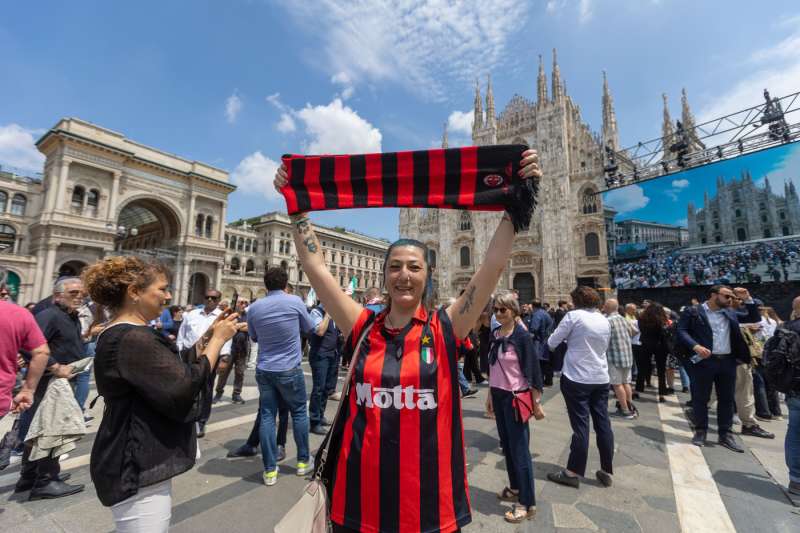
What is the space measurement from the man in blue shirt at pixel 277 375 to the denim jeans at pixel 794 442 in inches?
180

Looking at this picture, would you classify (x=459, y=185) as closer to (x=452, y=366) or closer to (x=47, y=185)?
(x=452, y=366)

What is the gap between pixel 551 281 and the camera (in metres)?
28.5

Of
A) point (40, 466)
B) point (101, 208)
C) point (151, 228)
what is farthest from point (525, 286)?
point (151, 228)

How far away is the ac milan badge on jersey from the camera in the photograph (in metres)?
1.76

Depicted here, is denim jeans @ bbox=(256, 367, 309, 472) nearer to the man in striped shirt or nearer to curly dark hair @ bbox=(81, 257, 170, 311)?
curly dark hair @ bbox=(81, 257, 170, 311)

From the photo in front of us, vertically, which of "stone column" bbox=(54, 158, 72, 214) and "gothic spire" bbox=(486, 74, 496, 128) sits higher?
"gothic spire" bbox=(486, 74, 496, 128)

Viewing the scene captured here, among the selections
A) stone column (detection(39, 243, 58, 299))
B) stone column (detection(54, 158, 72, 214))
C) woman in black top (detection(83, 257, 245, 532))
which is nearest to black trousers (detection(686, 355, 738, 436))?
woman in black top (detection(83, 257, 245, 532))

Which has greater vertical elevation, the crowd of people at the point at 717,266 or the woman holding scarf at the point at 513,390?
the crowd of people at the point at 717,266

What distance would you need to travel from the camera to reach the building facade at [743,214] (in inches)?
567

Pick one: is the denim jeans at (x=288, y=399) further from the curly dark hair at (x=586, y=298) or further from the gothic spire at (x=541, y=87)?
the gothic spire at (x=541, y=87)

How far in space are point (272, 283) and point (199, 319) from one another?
6.53 feet

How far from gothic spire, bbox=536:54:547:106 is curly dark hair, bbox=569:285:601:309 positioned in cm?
3280

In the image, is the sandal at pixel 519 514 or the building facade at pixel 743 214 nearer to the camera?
the sandal at pixel 519 514

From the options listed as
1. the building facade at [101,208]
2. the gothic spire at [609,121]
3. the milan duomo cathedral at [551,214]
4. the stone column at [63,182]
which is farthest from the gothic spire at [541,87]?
the stone column at [63,182]
